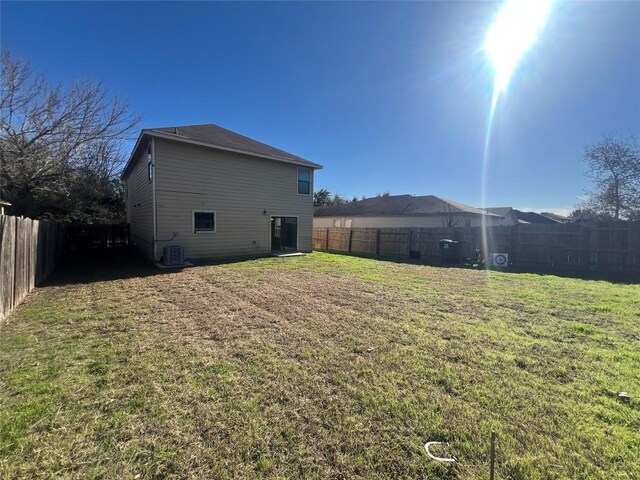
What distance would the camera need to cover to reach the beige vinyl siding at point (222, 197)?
1061 centimetres

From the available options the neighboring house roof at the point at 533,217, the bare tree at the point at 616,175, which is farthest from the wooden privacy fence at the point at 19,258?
the neighboring house roof at the point at 533,217

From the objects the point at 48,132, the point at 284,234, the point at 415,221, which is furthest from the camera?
the point at 415,221

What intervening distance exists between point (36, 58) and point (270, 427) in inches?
586

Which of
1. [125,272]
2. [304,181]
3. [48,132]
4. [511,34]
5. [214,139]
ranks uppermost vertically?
[511,34]

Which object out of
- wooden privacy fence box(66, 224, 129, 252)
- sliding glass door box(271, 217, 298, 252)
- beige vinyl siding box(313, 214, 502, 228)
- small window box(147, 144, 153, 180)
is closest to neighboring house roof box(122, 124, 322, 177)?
small window box(147, 144, 153, 180)

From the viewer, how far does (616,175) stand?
1775 cm

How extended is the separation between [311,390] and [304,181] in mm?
12993

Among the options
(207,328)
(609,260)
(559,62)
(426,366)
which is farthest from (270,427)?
(609,260)

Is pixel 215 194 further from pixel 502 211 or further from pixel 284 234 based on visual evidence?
pixel 502 211

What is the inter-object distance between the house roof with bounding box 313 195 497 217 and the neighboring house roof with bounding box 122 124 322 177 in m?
9.87

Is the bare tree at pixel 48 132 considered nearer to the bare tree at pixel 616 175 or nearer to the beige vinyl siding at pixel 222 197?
the beige vinyl siding at pixel 222 197

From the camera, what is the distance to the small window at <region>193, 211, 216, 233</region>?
11352 mm

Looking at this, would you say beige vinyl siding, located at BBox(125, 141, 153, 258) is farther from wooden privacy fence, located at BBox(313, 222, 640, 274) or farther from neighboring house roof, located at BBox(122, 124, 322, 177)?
wooden privacy fence, located at BBox(313, 222, 640, 274)

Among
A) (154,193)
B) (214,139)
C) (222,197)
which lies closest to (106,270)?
(154,193)
